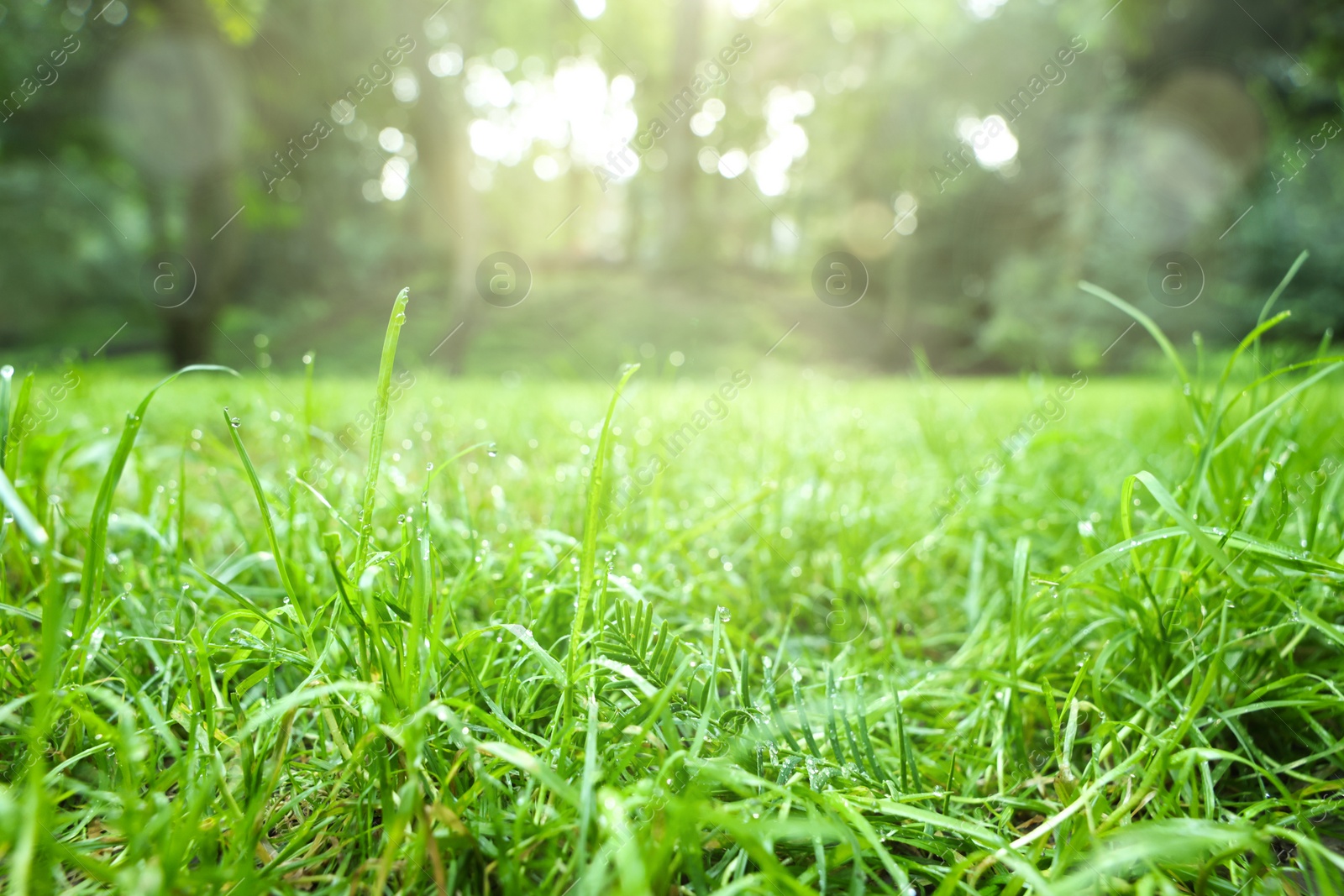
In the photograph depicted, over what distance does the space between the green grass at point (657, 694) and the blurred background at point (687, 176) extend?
1.30 meters

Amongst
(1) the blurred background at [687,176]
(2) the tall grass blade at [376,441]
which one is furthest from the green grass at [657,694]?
(1) the blurred background at [687,176]

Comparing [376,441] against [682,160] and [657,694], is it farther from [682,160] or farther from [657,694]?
[682,160]

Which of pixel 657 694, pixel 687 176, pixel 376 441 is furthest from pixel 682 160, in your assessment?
pixel 657 694

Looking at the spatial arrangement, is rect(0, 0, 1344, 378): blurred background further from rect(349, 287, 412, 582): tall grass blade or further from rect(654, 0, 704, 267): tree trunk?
rect(349, 287, 412, 582): tall grass blade

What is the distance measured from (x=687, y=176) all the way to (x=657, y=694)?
46.9ft

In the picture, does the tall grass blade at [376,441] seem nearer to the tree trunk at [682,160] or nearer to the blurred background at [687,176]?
the blurred background at [687,176]

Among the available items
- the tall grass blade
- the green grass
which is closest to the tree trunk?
the green grass

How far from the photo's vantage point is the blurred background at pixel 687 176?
9586 millimetres

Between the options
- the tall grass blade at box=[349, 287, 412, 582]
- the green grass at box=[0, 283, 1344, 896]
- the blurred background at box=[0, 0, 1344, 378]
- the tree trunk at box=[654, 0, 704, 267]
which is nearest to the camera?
the green grass at box=[0, 283, 1344, 896]

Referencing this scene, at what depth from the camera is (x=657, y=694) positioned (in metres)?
0.70

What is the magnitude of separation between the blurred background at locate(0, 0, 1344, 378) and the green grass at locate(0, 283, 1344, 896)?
4.25ft

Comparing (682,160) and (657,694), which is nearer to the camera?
(657,694)

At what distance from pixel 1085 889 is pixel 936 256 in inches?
713

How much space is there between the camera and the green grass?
61 centimetres
